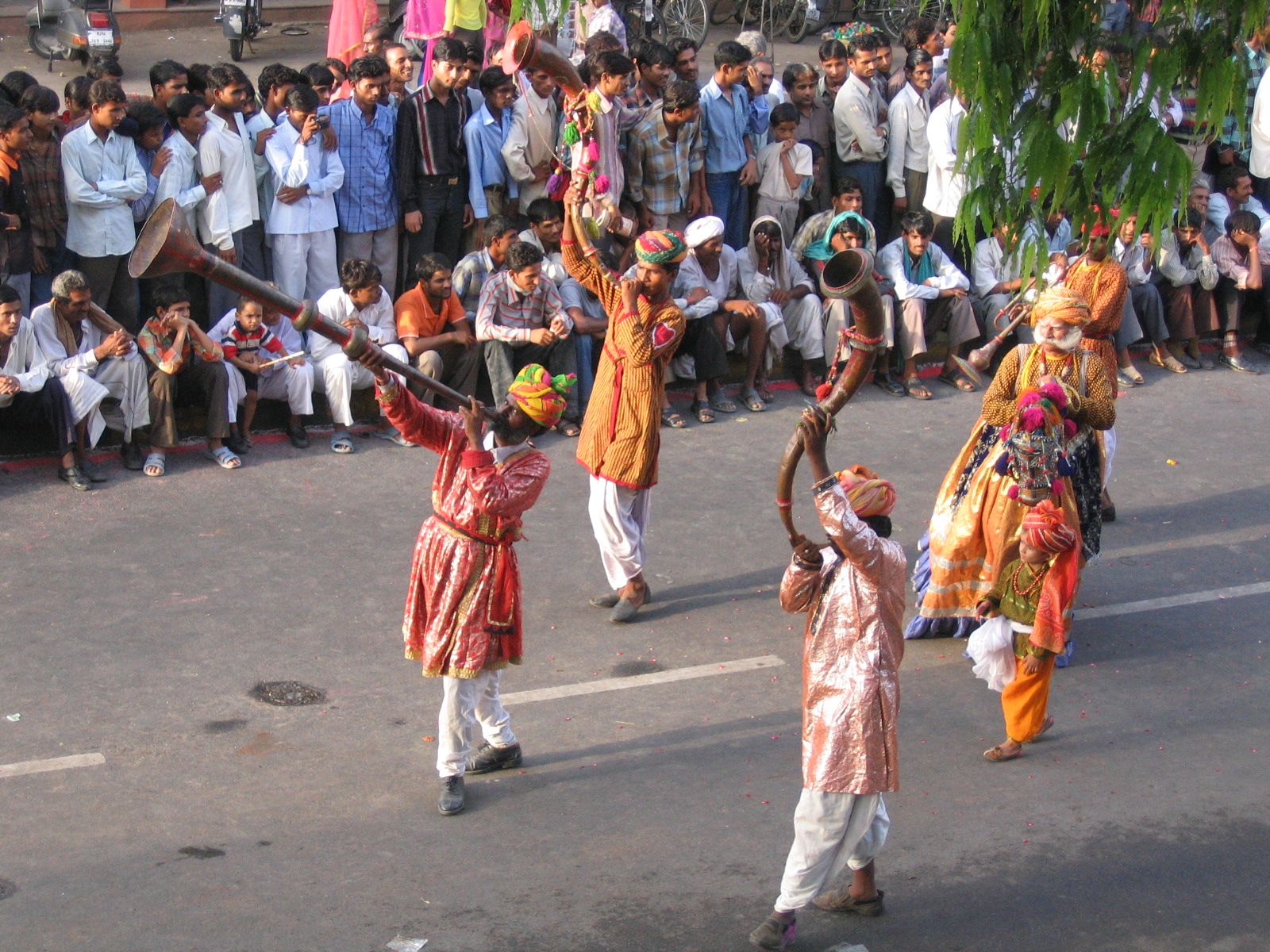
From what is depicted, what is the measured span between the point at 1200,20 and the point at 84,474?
684 centimetres

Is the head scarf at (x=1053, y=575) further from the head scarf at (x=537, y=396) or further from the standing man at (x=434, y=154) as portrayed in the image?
the standing man at (x=434, y=154)

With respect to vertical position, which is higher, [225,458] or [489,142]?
[489,142]

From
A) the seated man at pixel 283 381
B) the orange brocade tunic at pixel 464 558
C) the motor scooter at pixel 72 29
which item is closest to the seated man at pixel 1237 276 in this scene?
the seated man at pixel 283 381

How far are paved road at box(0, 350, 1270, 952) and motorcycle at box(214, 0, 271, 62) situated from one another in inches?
318

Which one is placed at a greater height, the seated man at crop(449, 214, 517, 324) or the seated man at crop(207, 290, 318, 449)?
the seated man at crop(449, 214, 517, 324)

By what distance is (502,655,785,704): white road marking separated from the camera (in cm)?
698

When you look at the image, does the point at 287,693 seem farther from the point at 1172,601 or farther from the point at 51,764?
the point at 1172,601

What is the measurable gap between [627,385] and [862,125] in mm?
5028

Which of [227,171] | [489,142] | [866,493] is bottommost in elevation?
[866,493]

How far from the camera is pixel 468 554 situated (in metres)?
5.89

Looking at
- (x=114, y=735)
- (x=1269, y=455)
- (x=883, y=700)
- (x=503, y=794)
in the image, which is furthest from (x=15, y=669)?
(x=1269, y=455)

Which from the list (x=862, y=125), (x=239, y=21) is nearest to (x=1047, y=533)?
(x=862, y=125)

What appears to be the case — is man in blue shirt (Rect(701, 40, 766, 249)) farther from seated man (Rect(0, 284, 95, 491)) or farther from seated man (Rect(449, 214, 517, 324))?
seated man (Rect(0, 284, 95, 491))

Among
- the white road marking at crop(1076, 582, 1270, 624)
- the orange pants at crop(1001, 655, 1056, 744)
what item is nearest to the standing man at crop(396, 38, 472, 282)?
the white road marking at crop(1076, 582, 1270, 624)
